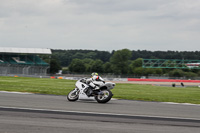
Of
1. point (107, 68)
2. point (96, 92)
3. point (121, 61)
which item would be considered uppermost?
point (121, 61)

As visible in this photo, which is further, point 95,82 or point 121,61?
point 121,61

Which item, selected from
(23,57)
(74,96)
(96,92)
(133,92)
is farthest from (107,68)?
(96,92)

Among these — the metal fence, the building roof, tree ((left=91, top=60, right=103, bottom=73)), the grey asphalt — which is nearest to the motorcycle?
the grey asphalt

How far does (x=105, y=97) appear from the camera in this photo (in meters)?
13.4

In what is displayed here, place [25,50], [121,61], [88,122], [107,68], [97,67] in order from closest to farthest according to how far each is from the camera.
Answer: [88,122] < [25,50] < [97,67] < [121,61] < [107,68]

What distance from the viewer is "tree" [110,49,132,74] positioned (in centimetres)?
11862

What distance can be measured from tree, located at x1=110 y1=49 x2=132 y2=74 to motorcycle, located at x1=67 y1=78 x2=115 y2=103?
104 metres

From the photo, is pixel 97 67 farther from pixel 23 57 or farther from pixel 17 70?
pixel 17 70

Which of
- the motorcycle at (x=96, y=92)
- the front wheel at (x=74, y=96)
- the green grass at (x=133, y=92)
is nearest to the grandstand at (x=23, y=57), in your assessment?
the green grass at (x=133, y=92)

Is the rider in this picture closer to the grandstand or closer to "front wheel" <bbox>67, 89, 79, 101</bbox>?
"front wheel" <bbox>67, 89, 79, 101</bbox>

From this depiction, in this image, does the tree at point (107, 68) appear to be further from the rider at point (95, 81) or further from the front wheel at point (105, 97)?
the front wheel at point (105, 97)

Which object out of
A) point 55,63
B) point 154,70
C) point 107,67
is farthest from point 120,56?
point 55,63

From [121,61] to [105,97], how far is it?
10614cm

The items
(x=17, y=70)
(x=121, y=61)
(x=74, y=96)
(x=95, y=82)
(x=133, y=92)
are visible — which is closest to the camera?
(x=95, y=82)
